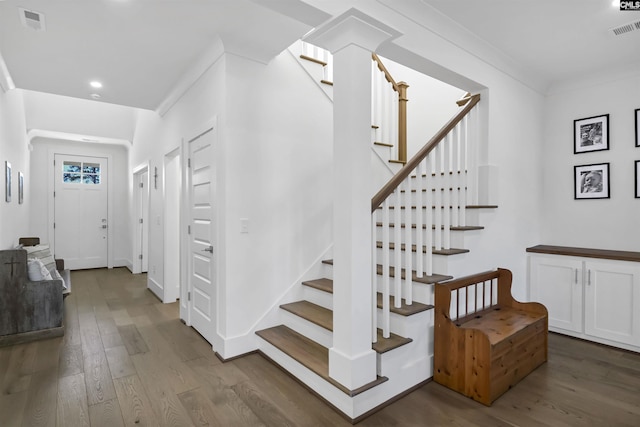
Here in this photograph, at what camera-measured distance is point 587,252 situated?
124 inches

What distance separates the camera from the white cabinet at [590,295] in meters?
2.86

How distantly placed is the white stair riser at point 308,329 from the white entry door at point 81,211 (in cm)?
578

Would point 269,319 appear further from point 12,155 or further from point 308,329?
point 12,155

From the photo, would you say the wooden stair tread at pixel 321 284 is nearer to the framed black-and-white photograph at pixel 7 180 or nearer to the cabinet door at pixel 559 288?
the cabinet door at pixel 559 288

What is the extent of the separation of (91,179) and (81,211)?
68 centimetres

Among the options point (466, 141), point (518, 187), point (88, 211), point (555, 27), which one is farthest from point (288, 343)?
point (88, 211)

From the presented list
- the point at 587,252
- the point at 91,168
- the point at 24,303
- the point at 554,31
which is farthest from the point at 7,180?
the point at 587,252

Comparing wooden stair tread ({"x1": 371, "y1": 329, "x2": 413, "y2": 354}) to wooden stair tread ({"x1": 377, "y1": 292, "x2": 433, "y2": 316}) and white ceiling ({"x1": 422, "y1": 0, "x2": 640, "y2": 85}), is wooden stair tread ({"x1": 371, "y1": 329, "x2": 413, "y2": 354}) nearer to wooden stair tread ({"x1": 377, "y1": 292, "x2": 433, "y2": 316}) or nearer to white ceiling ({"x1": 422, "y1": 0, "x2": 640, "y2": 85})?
wooden stair tread ({"x1": 377, "y1": 292, "x2": 433, "y2": 316})

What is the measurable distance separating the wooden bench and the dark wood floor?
0.29 feet

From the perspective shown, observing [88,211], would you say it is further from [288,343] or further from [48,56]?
[288,343]

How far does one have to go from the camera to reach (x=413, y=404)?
2104 mm

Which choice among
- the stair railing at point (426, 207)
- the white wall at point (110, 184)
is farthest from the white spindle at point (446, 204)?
the white wall at point (110, 184)

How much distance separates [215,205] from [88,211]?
555 cm

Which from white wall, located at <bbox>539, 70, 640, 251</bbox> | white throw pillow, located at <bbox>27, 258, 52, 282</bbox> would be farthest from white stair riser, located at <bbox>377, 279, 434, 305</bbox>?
white throw pillow, located at <bbox>27, 258, 52, 282</bbox>
